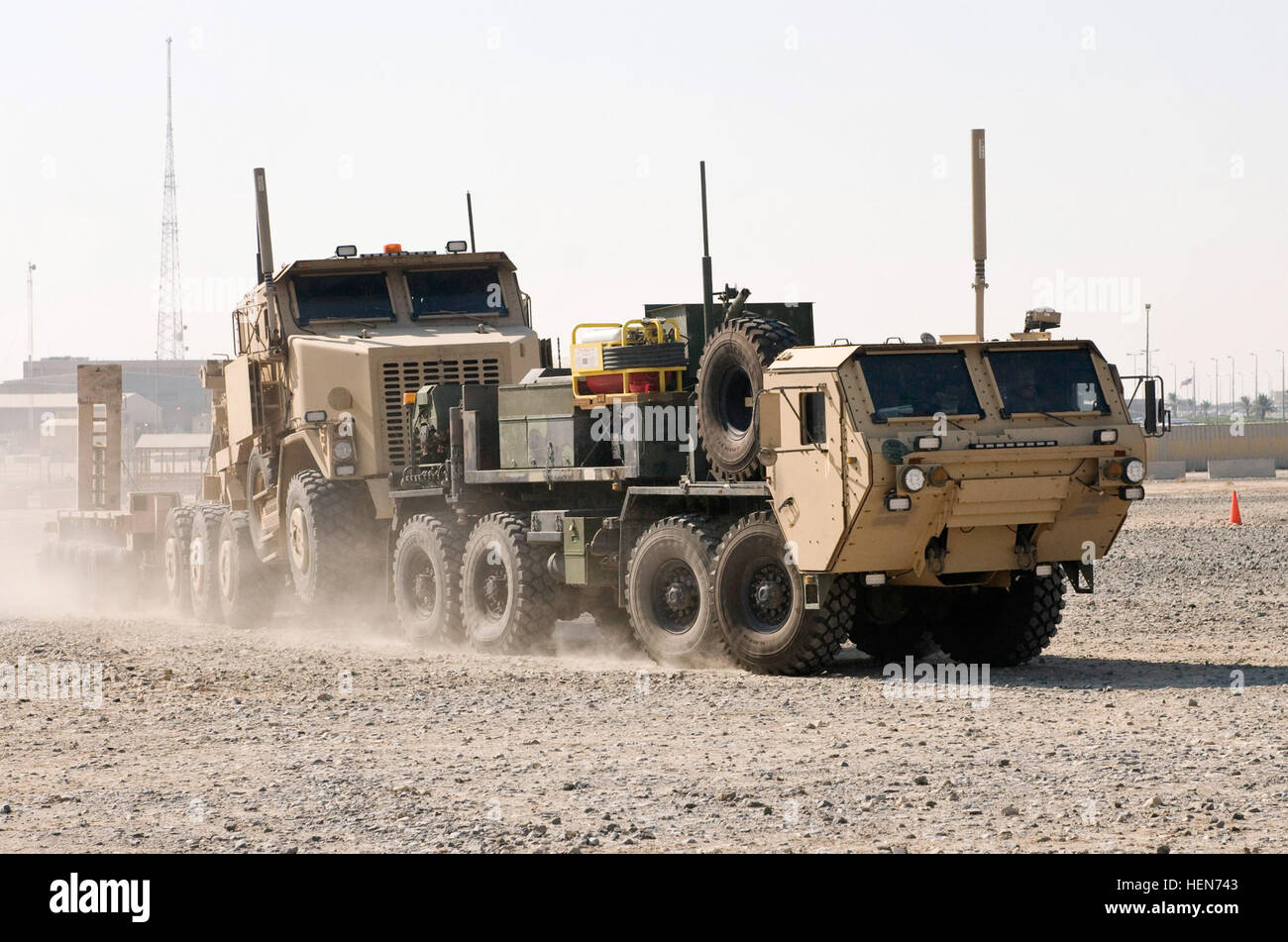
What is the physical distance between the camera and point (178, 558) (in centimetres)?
2341

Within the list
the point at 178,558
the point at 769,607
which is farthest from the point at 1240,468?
the point at 769,607

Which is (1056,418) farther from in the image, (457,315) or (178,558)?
(178,558)

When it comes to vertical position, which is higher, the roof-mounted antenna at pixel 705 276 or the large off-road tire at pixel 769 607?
the roof-mounted antenna at pixel 705 276

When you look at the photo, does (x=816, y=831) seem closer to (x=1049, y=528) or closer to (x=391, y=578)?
(x=1049, y=528)

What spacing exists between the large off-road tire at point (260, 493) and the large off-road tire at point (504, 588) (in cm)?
383

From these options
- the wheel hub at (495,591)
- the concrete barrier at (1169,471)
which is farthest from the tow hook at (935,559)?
the concrete barrier at (1169,471)

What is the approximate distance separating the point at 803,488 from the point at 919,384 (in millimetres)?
1124

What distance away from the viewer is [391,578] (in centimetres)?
1888

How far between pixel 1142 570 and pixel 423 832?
16.7 m

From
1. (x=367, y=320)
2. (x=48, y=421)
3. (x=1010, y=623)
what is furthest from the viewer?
(x=48, y=421)

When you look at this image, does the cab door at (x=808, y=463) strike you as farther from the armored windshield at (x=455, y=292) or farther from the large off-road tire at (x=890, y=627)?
the armored windshield at (x=455, y=292)

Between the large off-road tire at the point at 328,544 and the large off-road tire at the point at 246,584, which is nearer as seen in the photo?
the large off-road tire at the point at 328,544

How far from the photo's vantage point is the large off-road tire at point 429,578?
1750 cm

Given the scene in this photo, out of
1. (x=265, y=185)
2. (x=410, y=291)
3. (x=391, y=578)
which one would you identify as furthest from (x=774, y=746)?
(x=265, y=185)
